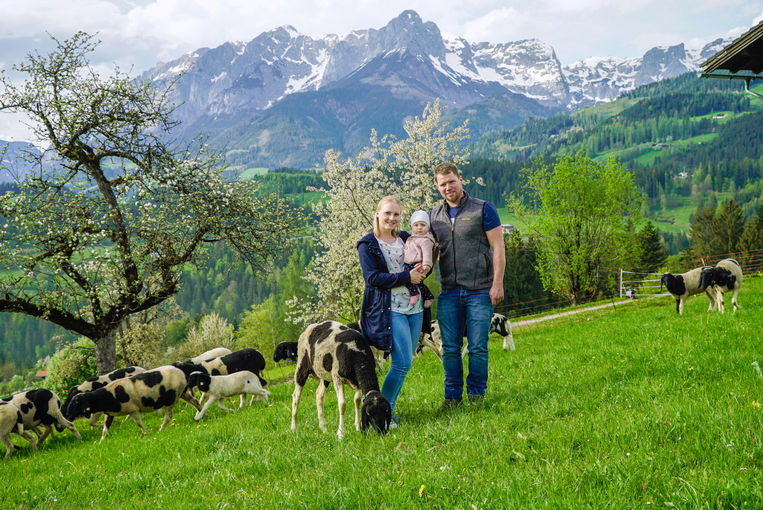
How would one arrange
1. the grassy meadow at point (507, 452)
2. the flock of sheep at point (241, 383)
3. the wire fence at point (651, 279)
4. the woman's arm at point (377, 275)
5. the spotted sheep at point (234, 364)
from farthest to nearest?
1. the wire fence at point (651, 279)
2. the spotted sheep at point (234, 364)
3. the flock of sheep at point (241, 383)
4. the woman's arm at point (377, 275)
5. the grassy meadow at point (507, 452)

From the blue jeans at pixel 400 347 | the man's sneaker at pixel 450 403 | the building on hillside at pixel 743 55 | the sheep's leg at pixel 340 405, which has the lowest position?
the man's sneaker at pixel 450 403

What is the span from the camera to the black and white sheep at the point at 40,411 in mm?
11438

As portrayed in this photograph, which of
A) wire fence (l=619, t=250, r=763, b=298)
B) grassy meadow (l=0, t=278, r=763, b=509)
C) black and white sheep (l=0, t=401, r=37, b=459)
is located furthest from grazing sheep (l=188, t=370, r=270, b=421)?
wire fence (l=619, t=250, r=763, b=298)

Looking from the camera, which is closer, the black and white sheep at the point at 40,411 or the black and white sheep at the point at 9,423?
the black and white sheep at the point at 9,423

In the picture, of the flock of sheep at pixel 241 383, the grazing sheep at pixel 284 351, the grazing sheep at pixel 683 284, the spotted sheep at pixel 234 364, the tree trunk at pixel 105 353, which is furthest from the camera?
the tree trunk at pixel 105 353

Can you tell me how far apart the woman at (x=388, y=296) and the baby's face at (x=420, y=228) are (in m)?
0.33

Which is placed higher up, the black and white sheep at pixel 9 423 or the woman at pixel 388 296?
the woman at pixel 388 296

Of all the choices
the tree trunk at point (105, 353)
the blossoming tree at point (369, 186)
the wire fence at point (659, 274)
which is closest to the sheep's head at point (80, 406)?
the tree trunk at point (105, 353)

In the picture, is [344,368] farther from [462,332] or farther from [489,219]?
[489,219]

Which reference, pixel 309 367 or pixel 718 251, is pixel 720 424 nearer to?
pixel 309 367

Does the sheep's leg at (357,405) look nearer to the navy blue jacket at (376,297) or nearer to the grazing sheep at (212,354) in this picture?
the navy blue jacket at (376,297)

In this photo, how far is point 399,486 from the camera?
13.2 feet

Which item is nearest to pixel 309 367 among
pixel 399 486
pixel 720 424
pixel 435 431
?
pixel 435 431

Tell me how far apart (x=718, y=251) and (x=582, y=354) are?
78.1m
